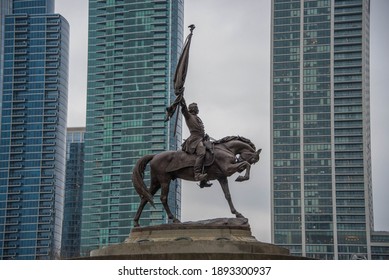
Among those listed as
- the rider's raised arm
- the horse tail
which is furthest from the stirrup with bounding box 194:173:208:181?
the rider's raised arm

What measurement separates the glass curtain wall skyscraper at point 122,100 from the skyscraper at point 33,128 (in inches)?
308

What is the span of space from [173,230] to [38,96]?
142 m

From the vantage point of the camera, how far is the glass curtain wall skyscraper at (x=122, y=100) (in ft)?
506

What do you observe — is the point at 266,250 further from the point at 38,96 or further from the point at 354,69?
the point at 38,96

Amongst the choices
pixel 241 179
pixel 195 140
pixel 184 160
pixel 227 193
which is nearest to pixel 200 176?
pixel 184 160

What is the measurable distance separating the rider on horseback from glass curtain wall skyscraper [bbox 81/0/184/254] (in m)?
119

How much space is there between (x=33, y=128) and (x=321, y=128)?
187 ft

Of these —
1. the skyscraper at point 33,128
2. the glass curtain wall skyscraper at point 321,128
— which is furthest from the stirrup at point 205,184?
the skyscraper at point 33,128

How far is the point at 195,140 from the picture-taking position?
30750 mm

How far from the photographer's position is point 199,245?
2794 centimetres

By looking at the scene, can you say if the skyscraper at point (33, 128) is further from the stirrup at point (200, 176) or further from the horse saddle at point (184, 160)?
the stirrup at point (200, 176)

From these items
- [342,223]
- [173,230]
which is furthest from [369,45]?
[173,230]

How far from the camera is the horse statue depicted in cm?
3036

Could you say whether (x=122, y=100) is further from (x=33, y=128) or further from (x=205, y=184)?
(x=205, y=184)
